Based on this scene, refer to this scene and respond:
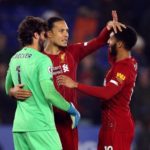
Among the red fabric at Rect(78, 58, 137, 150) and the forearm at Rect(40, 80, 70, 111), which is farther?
the red fabric at Rect(78, 58, 137, 150)

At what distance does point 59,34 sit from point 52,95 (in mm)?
944

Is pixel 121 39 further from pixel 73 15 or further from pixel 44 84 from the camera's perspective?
pixel 73 15

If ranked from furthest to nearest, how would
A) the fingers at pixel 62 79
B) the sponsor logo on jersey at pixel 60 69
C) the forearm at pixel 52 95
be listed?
the sponsor logo on jersey at pixel 60 69, the fingers at pixel 62 79, the forearm at pixel 52 95

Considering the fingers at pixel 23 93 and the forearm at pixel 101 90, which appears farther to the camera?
the forearm at pixel 101 90

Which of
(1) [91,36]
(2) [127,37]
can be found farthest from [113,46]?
(1) [91,36]

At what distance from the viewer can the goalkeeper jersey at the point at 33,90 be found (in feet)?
21.9

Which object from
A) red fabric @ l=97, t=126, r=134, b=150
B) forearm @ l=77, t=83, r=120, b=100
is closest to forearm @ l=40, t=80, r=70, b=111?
forearm @ l=77, t=83, r=120, b=100

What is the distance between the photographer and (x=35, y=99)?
264 inches

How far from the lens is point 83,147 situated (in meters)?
10.1

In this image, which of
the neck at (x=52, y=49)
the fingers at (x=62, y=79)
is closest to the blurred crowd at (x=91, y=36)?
the neck at (x=52, y=49)

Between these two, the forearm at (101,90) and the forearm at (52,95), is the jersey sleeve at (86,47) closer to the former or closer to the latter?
the forearm at (101,90)

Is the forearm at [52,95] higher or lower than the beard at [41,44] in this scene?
lower

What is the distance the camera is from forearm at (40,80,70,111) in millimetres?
6613

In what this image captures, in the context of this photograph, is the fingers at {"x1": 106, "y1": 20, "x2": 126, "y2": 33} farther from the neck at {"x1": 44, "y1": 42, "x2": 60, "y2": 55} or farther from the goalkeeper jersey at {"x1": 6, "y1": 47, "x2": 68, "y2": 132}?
the goalkeeper jersey at {"x1": 6, "y1": 47, "x2": 68, "y2": 132}
